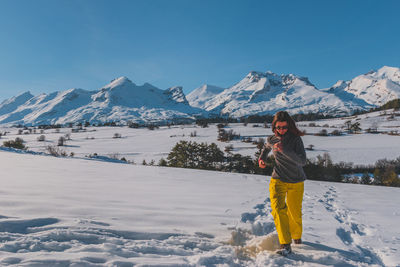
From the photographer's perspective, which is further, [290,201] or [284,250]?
[290,201]

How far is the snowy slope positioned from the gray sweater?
39.6 inches

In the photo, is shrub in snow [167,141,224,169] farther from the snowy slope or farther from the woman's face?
the woman's face

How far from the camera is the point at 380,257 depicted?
10.9 feet

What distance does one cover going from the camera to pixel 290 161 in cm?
373

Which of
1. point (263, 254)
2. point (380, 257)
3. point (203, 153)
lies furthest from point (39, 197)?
point (203, 153)

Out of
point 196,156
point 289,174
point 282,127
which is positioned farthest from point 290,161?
point 196,156

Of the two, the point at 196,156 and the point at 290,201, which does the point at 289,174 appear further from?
the point at 196,156

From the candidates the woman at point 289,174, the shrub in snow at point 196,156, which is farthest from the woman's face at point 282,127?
the shrub in snow at point 196,156

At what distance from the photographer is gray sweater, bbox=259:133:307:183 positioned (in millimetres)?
3682

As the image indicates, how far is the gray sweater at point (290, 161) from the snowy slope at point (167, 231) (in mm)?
1007

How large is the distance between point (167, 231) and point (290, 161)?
2.30 meters

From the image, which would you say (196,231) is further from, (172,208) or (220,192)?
(220,192)

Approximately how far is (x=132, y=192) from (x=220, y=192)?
2.71 meters

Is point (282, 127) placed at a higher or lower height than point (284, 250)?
higher
